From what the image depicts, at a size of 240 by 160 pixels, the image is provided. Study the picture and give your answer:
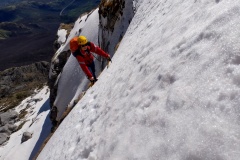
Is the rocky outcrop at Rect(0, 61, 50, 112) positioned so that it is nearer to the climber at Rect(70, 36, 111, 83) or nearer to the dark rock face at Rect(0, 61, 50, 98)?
the dark rock face at Rect(0, 61, 50, 98)

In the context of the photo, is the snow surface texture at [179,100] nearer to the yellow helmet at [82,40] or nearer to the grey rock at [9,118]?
the yellow helmet at [82,40]

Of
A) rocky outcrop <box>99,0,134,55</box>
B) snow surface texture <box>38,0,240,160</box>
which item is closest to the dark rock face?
rocky outcrop <box>99,0,134,55</box>

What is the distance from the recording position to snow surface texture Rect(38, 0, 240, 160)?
5043 mm

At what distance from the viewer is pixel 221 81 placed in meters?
5.45

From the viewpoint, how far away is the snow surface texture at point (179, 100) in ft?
16.5

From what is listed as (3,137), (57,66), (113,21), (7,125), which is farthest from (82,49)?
(7,125)

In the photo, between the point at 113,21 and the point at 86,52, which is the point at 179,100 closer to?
the point at 86,52

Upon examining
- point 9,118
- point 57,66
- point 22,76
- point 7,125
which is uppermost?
point 57,66

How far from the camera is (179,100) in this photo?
19.6ft

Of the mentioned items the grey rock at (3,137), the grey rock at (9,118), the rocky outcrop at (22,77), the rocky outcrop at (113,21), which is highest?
the rocky outcrop at (113,21)

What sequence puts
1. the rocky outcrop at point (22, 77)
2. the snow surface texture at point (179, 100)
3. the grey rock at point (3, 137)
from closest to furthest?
the snow surface texture at point (179, 100) → the grey rock at point (3, 137) → the rocky outcrop at point (22, 77)

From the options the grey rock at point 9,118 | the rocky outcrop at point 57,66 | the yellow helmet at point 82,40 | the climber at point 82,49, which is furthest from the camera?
the grey rock at point 9,118

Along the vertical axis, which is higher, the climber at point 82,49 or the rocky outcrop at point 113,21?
the climber at point 82,49

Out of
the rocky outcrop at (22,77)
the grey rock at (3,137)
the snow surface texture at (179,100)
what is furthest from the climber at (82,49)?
the rocky outcrop at (22,77)
